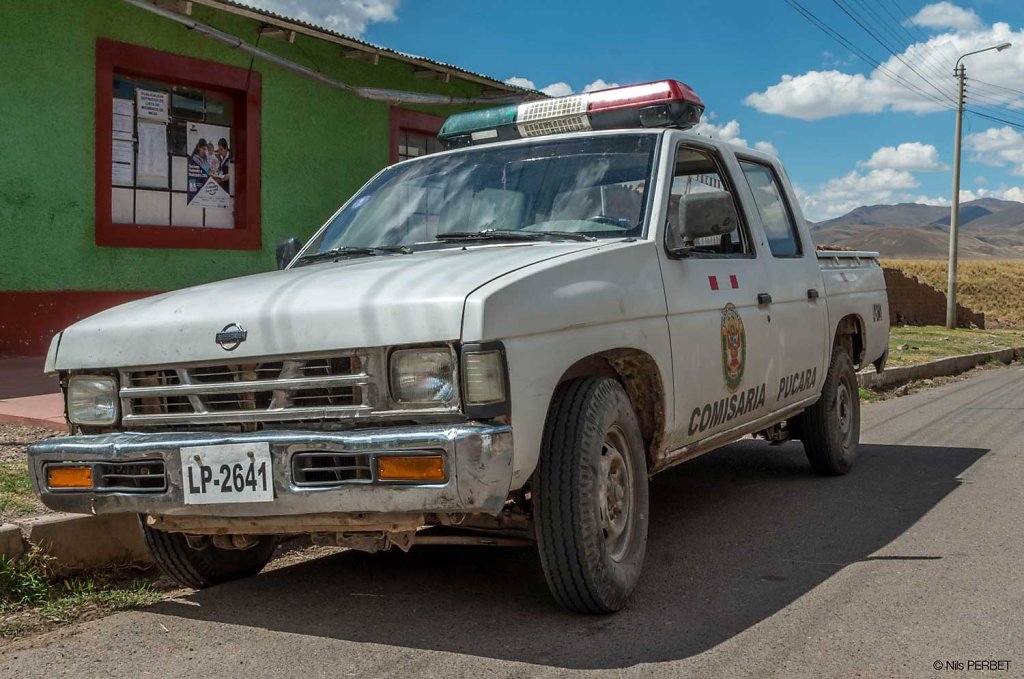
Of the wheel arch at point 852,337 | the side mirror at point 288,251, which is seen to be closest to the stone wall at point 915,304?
the wheel arch at point 852,337

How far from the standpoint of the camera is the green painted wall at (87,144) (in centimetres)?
966

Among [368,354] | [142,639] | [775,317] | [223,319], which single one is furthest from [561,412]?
[775,317]

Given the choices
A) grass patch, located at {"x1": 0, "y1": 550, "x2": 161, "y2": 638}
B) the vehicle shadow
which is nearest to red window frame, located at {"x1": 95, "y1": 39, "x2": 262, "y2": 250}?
the vehicle shadow

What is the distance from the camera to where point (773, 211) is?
19.7 feet

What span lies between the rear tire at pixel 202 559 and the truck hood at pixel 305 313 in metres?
0.73

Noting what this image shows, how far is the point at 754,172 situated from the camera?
5945 mm

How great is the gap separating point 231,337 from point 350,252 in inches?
47.8

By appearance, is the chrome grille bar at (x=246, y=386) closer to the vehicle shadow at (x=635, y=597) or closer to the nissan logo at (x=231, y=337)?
the nissan logo at (x=231, y=337)

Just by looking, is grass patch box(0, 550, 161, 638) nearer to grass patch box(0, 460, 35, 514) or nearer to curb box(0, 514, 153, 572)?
curb box(0, 514, 153, 572)

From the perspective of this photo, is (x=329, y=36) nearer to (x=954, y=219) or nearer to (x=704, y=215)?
(x=704, y=215)

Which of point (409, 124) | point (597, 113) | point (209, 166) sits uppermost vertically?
point (409, 124)

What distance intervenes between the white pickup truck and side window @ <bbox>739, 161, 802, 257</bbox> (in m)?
0.78

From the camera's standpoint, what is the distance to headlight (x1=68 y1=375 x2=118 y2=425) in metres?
3.75

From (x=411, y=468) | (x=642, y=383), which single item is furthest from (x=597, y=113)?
(x=411, y=468)
